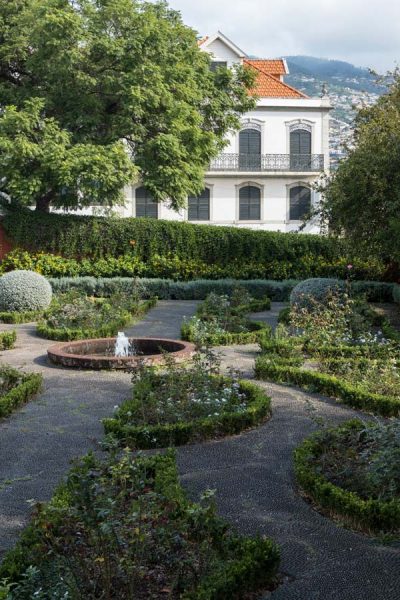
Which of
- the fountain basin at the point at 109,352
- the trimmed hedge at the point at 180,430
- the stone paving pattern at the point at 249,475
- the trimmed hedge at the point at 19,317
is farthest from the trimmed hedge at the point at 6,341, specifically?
the trimmed hedge at the point at 180,430

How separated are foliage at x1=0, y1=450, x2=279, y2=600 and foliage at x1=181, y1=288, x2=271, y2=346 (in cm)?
753

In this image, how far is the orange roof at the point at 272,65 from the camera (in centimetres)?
4500

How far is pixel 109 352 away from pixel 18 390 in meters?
4.14

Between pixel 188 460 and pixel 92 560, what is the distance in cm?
284

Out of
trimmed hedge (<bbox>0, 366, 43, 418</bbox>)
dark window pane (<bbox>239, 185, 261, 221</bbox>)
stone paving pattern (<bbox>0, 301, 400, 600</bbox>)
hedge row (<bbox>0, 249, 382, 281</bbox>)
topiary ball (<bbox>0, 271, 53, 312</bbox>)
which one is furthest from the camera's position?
dark window pane (<bbox>239, 185, 261, 221</bbox>)

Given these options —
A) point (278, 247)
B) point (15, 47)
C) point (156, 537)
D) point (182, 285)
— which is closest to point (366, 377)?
point (156, 537)

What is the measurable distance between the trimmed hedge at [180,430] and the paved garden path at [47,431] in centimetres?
29

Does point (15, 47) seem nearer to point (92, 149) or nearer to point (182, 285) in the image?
point (92, 149)

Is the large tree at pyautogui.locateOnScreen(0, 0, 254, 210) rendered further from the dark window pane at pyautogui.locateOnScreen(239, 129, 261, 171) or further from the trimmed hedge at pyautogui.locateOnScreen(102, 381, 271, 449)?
the dark window pane at pyautogui.locateOnScreen(239, 129, 261, 171)

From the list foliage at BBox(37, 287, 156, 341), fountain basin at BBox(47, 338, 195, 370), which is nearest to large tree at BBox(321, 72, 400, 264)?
foliage at BBox(37, 287, 156, 341)

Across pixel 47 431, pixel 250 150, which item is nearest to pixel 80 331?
pixel 47 431

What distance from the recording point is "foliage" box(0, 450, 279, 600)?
440 centimetres

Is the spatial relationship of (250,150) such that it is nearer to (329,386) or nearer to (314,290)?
(314,290)

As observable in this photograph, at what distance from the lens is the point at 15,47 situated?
81.6 feet
